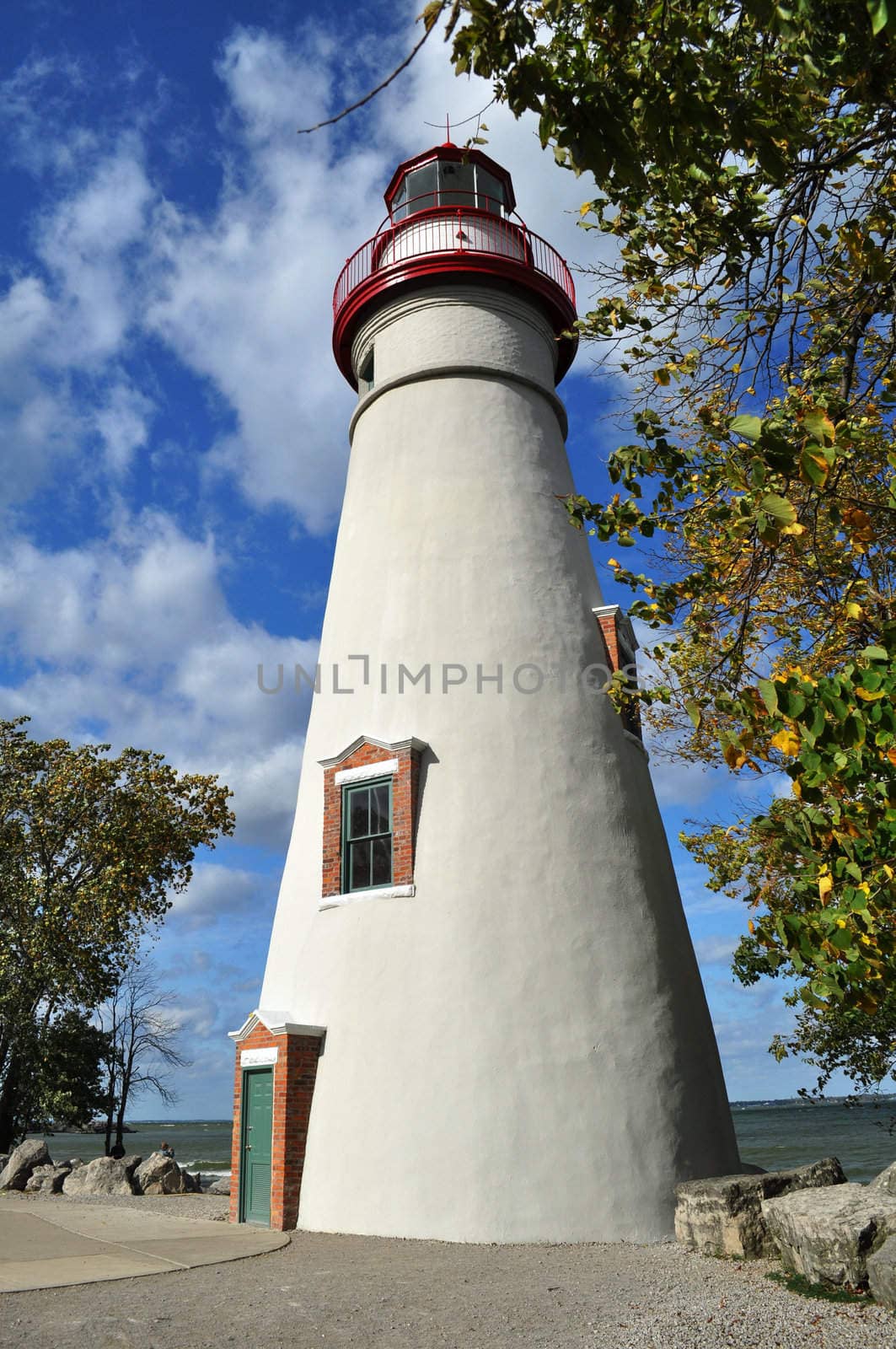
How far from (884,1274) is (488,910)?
473cm

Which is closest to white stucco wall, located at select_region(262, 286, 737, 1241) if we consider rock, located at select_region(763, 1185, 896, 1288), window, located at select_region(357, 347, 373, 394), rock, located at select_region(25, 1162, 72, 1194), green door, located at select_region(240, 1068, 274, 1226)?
green door, located at select_region(240, 1068, 274, 1226)

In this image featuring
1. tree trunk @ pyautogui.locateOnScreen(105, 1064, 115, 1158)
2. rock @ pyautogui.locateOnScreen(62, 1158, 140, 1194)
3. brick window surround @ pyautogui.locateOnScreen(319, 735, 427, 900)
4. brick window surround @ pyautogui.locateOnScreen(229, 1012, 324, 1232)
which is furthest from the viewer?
tree trunk @ pyautogui.locateOnScreen(105, 1064, 115, 1158)

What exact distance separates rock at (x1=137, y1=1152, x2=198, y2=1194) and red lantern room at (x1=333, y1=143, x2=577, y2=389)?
42.6 ft

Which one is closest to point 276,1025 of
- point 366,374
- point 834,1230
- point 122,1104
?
point 834,1230

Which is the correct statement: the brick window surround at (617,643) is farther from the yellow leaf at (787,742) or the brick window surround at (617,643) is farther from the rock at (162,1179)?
the rock at (162,1179)

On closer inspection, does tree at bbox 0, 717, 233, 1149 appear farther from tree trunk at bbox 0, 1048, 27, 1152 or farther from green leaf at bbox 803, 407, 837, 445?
green leaf at bbox 803, 407, 837, 445

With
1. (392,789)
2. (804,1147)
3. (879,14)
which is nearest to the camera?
(879,14)

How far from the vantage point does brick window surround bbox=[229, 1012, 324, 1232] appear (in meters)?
9.84

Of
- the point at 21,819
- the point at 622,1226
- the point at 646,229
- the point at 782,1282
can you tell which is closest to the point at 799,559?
the point at 646,229

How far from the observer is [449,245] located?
14.3 m

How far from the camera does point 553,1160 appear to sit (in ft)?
29.7

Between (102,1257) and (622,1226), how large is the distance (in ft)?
15.8

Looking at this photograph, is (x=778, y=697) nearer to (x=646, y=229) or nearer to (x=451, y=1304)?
(x=646, y=229)

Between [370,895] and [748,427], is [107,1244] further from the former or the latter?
[748,427]
